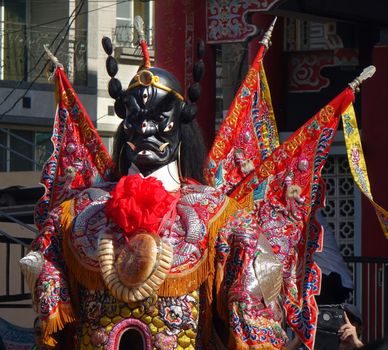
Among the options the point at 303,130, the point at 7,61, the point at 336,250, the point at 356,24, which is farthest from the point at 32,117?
the point at 303,130

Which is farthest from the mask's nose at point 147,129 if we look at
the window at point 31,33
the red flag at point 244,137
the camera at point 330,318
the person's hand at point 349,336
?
the window at point 31,33

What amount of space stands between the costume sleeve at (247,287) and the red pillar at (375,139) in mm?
4512

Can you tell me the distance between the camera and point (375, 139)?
1090 cm

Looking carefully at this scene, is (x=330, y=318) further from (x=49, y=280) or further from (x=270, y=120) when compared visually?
(x=49, y=280)

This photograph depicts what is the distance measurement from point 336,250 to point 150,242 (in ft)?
8.13

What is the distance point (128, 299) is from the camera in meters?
6.12

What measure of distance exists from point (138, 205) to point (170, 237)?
0.19m

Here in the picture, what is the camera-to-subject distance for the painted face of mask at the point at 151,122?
6.36m

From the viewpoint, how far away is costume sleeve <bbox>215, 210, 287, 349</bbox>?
6094mm

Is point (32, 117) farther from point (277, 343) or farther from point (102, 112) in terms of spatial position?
point (277, 343)

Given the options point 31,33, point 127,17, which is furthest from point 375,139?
point 127,17

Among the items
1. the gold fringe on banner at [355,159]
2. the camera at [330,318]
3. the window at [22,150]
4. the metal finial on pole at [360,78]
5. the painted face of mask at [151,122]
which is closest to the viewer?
the painted face of mask at [151,122]

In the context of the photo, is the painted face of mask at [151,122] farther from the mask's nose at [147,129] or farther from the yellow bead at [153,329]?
the yellow bead at [153,329]

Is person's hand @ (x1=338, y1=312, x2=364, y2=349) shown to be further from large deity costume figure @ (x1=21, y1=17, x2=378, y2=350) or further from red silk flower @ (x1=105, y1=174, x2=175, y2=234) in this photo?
red silk flower @ (x1=105, y1=174, x2=175, y2=234)
